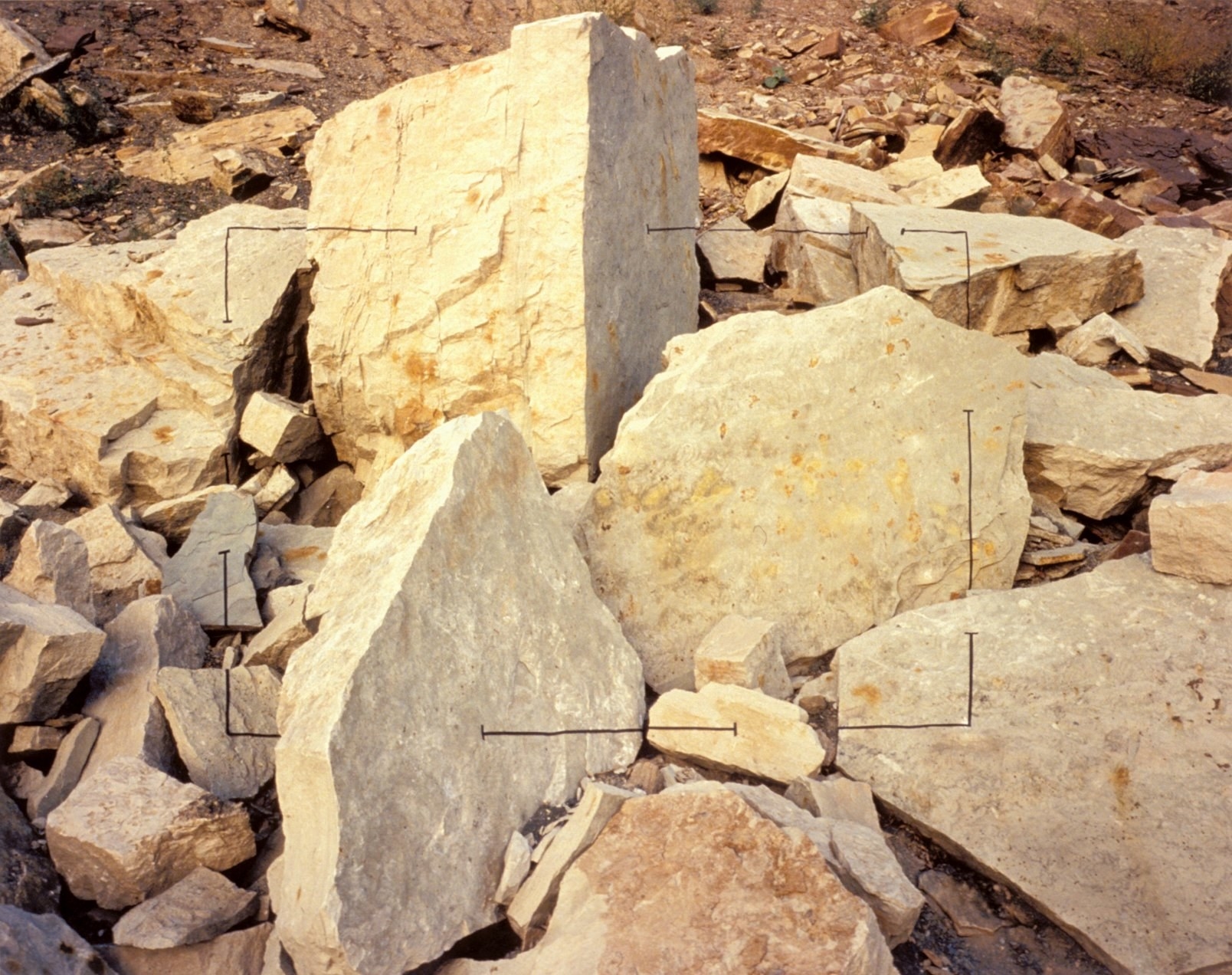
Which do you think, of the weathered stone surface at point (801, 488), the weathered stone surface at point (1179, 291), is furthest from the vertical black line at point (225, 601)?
the weathered stone surface at point (1179, 291)

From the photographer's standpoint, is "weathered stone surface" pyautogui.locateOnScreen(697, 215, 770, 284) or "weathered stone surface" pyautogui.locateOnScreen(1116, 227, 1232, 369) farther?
"weathered stone surface" pyautogui.locateOnScreen(697, 215, 770, 284)

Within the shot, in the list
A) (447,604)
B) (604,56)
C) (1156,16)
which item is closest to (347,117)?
(604,56)

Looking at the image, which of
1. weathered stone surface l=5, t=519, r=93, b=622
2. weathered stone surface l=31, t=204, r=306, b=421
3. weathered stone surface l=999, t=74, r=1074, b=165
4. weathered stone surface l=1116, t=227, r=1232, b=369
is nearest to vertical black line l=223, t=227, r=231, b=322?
weathered stone surface l=31, t=204, r=306, b=421

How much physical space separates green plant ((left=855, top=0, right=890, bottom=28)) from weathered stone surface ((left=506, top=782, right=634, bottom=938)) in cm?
943

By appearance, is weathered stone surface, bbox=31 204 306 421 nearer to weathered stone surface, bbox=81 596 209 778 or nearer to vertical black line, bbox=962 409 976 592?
weathered stone surface, bbox=81 596 209 778

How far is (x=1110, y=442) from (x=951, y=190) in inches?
127

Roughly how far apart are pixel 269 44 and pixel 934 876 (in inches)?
335

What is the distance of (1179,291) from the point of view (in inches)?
207

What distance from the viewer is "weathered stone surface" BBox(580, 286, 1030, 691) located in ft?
9.97

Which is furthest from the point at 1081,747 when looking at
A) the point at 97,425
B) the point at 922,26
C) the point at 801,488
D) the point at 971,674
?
the point at 922,26

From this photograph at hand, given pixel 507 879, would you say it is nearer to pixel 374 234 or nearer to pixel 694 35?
pixel 374 234

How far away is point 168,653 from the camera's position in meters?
2.90

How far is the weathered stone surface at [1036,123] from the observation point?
7562mm

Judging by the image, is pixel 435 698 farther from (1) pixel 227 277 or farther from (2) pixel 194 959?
(1) pixel 227 277
